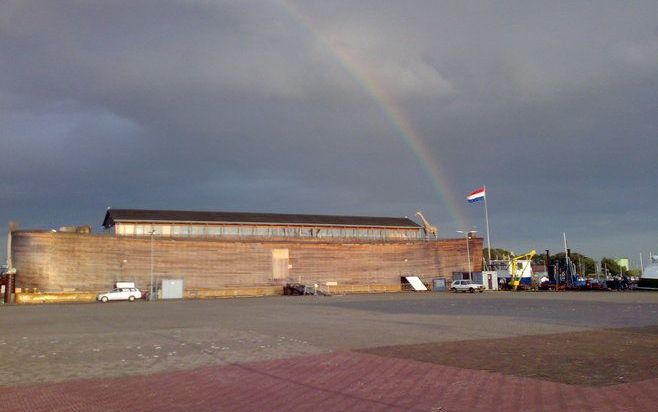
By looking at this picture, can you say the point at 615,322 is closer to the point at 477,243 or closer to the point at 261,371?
the point at 261,371

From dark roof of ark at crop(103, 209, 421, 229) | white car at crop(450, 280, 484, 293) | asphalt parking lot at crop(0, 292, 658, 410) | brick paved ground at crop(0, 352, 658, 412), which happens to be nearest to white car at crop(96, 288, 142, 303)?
dark roof of ark at crop(103, 209, 421, 229)

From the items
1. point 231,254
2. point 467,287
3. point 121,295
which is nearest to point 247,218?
point 231,254

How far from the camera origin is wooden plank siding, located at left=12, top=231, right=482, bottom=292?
8038 centimetres

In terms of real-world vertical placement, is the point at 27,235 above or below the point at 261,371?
above

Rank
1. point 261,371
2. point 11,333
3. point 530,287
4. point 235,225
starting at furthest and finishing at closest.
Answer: point 235,225
point 530,287
point 11,333
point 261,371

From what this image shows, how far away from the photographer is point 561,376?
11039 mm

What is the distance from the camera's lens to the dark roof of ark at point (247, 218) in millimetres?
103875

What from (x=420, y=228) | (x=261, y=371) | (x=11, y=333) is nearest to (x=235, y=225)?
(x=420, y=228)

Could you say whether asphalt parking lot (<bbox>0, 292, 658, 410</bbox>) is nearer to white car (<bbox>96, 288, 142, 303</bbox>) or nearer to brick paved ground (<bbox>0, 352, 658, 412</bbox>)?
brick paved ground (<bbox>0, 352, 658, 412</bbox>)

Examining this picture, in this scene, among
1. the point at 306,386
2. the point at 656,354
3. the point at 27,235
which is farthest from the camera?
the point at 27,235

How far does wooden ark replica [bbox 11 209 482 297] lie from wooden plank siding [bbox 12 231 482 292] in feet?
0.46

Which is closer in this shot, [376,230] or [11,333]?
[11,333]

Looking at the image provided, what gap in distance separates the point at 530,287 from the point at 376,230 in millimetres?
42589

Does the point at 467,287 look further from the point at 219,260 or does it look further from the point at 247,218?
the point at 247,218
